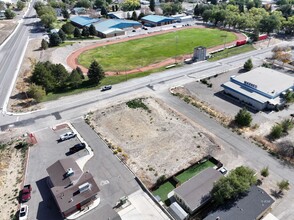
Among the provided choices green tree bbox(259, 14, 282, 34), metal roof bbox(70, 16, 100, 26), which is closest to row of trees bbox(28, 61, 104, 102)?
metal roof bbox(70, 16, 100, 26)

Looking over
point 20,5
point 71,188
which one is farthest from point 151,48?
point 20,5

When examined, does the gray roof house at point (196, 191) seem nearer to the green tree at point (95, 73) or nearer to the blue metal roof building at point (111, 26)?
the green tree at point (95, 73)

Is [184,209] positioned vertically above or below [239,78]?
below

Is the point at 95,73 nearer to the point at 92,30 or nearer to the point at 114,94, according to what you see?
the point at 114,94

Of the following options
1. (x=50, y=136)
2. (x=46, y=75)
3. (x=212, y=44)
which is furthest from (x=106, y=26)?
(x=50, y=136)

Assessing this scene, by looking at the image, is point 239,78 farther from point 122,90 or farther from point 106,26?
point 106,26

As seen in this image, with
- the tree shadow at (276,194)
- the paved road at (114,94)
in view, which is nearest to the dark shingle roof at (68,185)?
the paved road at (114,94)
